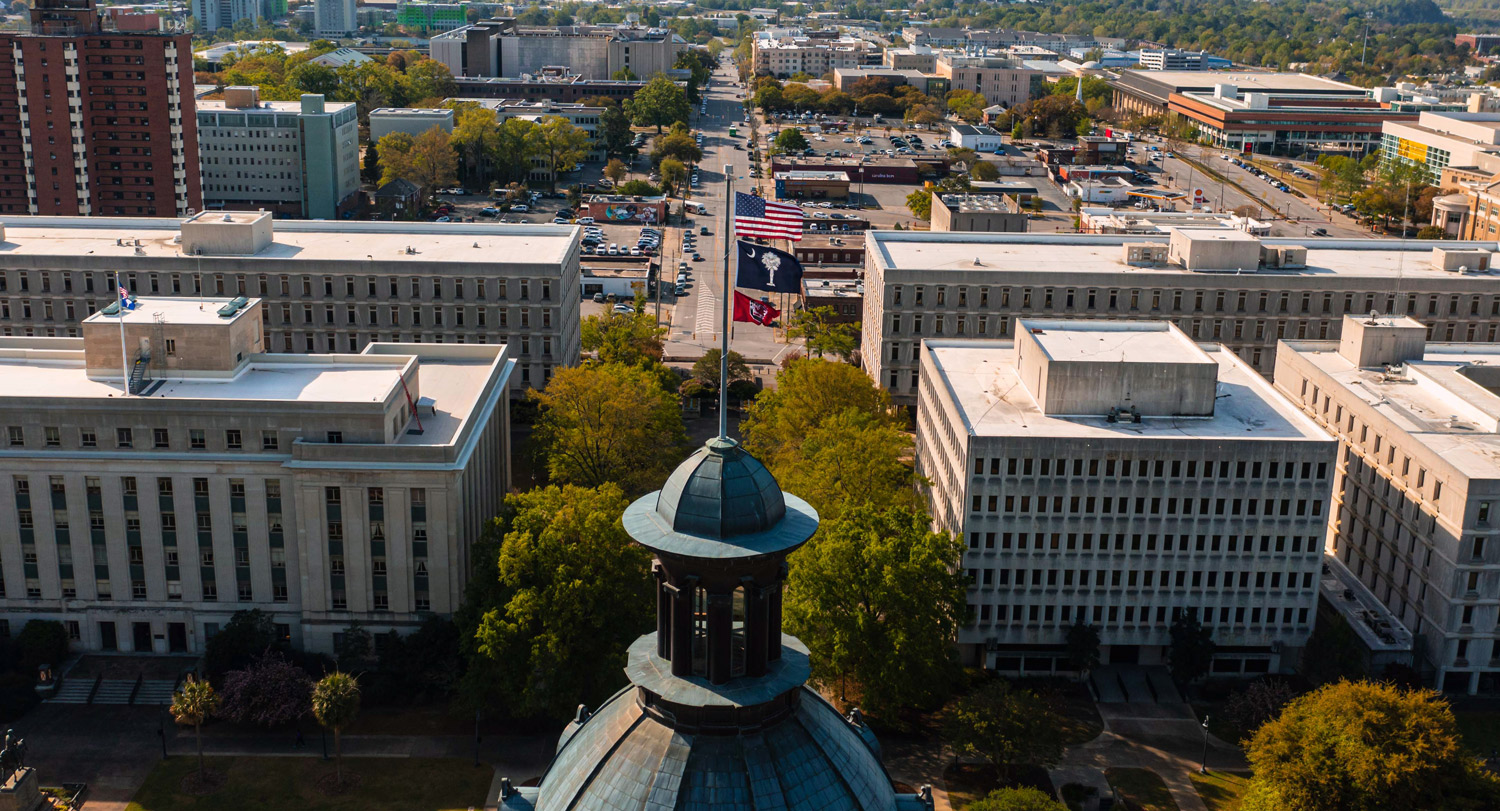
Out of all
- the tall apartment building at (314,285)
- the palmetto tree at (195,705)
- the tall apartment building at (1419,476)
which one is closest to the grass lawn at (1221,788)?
the tall apartment building at (1419,476)

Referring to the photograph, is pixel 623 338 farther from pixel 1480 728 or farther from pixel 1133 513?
pixel 1480 728

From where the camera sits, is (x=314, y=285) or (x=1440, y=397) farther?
(x=314, y=285)

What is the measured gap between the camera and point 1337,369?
12862 cm

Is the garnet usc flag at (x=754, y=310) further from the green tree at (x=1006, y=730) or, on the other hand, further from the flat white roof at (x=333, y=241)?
the flat white roof at (x=333, y=241)

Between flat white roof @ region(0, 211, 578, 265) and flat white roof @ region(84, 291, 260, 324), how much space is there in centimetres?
4263

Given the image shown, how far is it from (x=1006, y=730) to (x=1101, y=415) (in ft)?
98.2

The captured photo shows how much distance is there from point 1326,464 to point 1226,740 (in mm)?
21648

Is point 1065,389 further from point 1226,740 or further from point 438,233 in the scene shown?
point 438,233

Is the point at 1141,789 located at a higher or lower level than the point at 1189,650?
lower

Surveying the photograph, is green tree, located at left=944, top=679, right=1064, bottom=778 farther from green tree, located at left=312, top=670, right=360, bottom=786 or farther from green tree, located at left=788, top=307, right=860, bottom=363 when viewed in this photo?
green tree, located at left=788, top=307, right=860, bottom=363

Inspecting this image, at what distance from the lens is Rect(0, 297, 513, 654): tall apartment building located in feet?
338

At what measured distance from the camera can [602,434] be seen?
130 metres

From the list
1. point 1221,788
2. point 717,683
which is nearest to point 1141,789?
point 1221,788

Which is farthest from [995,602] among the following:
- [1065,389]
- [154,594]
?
[154,594]
